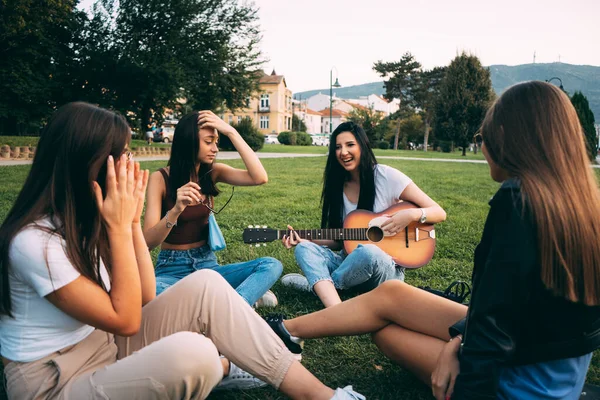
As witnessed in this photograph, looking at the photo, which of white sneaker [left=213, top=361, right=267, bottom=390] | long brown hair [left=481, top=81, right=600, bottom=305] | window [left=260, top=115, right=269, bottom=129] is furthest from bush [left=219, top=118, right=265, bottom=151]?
window [left=260, top=115, right=269, bottom=129]

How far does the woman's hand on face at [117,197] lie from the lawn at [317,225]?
3.87ft

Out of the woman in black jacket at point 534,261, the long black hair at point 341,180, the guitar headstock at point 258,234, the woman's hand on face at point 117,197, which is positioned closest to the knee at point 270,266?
the guitar headstock at point 258,234

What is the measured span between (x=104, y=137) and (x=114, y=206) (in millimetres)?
283

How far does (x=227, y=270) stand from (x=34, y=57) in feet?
77.3

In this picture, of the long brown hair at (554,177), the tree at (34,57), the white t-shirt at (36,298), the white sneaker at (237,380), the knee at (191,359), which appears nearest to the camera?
the long brown hair at (554,177)

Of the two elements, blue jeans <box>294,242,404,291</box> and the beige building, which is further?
the beige building

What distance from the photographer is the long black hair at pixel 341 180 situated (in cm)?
416

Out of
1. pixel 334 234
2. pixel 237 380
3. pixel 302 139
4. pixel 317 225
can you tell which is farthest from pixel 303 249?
pixel 302 139

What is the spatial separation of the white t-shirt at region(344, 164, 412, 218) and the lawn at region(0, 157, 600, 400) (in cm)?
85

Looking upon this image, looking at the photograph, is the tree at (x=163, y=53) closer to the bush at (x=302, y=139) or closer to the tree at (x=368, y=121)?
the bush at (x=302, y=139)

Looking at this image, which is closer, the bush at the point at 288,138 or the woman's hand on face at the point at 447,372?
the woman's hand on face at the point at 447,372

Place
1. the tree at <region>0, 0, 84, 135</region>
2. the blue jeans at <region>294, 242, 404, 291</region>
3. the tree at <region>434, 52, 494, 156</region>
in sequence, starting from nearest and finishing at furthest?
the blue jeans at <region>294, 242, 404, 291</region> → the tree at <region>0, 0, 84, 135</region> → the tree at <region>434, 52, 494, 156</region>

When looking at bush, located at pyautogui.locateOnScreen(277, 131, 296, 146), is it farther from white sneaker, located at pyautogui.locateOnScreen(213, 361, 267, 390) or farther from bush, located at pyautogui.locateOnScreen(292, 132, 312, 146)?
white sneaker, located at pyautogui.locateOnScreen(213, 361, 267, 390)

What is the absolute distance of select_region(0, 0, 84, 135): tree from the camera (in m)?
20.2
